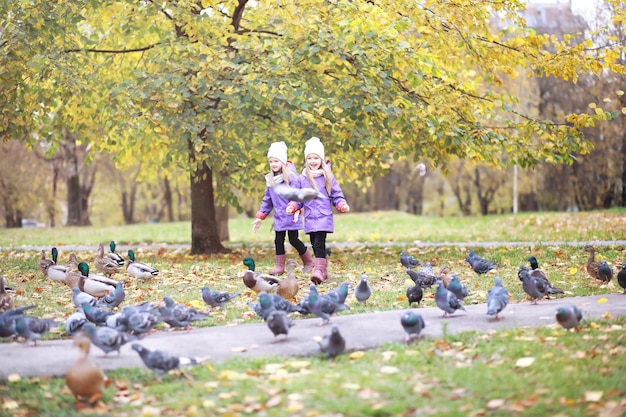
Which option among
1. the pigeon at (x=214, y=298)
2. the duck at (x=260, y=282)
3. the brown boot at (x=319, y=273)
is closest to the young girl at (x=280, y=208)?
the brown boot at (x=319, y=273)

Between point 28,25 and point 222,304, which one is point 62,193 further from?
point 222,304

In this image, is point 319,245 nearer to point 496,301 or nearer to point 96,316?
point 496,301

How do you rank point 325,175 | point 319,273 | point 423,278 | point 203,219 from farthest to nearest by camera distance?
point 203,219 → point 325,175 → point 319,273 → point 423,278

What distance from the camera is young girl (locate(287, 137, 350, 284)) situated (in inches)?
435

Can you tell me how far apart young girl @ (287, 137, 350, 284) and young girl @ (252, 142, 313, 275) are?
0.97 feet

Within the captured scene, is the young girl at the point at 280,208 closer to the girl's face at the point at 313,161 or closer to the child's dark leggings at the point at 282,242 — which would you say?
the child's dark leggings at the point at 282,242

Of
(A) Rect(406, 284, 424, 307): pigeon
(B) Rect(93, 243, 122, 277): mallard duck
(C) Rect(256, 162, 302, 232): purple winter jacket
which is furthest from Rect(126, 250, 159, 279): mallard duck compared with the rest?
(A) Rect(406, 284, 424, 307): pigeon

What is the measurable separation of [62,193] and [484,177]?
26.1 meters

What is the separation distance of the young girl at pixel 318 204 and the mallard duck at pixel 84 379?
5.65 meters

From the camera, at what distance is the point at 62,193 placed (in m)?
50.0

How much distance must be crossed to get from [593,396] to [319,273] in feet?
19.7

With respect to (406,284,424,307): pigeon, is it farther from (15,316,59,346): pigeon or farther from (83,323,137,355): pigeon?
(15,316,59,346): pigeon

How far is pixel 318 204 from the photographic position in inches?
439

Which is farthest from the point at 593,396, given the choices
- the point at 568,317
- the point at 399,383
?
the point at 568,317
